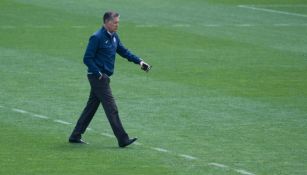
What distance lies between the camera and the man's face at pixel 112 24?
1709 centimetres

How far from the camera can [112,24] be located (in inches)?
675

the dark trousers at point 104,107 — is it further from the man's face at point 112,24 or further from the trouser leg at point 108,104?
the man's face at point 112,24

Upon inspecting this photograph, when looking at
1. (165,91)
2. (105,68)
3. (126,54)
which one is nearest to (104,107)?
(105,68)

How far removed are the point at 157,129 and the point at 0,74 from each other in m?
6.63

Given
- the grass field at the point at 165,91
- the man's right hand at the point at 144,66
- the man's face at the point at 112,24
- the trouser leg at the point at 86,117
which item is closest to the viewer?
the grass field at the point at 165,91

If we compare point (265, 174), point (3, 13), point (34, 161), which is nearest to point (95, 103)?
point (34, 161)

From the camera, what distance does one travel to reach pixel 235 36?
32375 millimetres

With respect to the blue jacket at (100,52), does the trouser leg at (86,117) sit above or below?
below

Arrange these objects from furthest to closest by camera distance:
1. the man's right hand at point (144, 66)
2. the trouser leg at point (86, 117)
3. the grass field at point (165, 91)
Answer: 1. the trouser leg at point (86, 117)
2. the man's right hand at point (144, 66)
3. the grass field at point (165, 91)

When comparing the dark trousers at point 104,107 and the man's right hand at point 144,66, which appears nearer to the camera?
the dark trousers at point 104,107

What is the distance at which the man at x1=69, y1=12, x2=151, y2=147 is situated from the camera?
1714 cm

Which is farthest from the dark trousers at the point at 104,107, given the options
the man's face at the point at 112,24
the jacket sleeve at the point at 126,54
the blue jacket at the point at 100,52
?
the man's face at the point at 112,24

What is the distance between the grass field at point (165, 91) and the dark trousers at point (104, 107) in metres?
0.26

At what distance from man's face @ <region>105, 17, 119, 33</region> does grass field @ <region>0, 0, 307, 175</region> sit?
1.75 m
